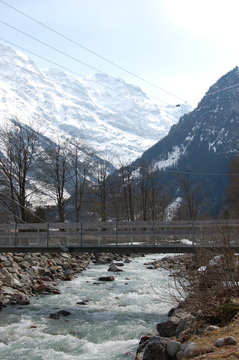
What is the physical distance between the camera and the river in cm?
1308

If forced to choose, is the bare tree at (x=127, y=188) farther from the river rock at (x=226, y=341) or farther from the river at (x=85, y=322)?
the river rock at (x=226, y=341)

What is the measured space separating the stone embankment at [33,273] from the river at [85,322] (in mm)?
778

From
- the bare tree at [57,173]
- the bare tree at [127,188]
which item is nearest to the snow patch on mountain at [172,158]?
the bare tree at [127,188]

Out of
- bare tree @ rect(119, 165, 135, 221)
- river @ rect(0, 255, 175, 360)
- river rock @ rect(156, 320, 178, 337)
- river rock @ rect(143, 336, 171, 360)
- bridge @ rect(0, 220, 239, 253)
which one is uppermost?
bare tree @ rect(119, 165, 135, 221)

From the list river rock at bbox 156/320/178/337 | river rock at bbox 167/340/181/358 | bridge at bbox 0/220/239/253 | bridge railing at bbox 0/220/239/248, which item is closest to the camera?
river rock at bbox 167/340/181/358

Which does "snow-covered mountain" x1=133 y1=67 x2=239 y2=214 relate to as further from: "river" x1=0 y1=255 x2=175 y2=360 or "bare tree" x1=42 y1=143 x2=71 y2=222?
"river" x1=0 y1=255 x2=175 y2=360

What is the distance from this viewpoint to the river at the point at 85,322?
42.9ft

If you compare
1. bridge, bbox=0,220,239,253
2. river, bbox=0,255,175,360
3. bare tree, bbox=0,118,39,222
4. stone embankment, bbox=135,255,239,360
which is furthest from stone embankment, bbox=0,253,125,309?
stone embankment, bbox=135,255,239,360

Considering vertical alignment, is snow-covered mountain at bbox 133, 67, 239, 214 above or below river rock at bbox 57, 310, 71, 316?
above

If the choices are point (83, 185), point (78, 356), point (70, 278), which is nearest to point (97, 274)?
point (70, 278)

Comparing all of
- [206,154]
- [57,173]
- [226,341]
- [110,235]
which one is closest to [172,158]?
[206,154]

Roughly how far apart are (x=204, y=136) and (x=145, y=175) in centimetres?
13578

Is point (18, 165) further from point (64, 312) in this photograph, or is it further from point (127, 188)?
point (64, 312)

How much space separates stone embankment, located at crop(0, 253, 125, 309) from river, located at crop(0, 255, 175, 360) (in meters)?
0.78
